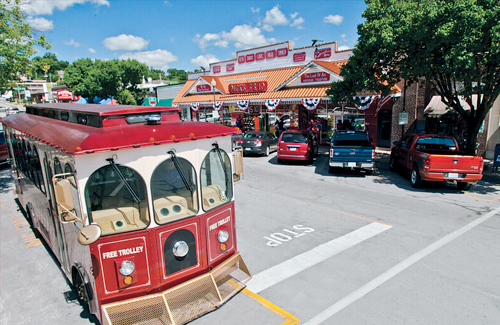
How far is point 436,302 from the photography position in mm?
5230

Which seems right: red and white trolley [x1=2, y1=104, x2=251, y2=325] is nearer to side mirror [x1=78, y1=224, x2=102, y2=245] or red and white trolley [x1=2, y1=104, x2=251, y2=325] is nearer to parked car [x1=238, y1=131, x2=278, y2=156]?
side mirror [x1=78, y1=224, x2=102, y2=245]

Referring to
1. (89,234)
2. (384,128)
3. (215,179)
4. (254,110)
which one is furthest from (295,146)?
(89,234)

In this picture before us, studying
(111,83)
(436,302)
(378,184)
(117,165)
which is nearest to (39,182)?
(117,165)

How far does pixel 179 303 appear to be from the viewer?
459 cm

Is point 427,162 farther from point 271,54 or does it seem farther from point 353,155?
point 271,54

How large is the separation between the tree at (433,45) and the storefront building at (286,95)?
4.37 metres

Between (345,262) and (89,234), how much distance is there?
4.85 m

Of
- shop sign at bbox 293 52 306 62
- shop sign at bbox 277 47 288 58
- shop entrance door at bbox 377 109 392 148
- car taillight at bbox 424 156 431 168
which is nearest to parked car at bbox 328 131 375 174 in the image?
car taillight at bbox 424 156 431 168

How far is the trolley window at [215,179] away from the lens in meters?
4.97

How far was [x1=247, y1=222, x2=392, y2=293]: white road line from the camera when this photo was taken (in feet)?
19.5

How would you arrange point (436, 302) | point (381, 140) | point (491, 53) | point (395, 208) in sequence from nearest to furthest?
point (436, 302), point (395, 208), point (491, 53), point (381, 140)

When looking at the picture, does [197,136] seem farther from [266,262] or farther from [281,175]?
[281,175]

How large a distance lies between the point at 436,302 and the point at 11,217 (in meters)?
11.5

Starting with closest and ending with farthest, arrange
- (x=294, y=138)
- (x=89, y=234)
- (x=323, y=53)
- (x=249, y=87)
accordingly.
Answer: (x=89, y=234), (x=294, y=138), (x=323, y=53), (x=249, y=87)
